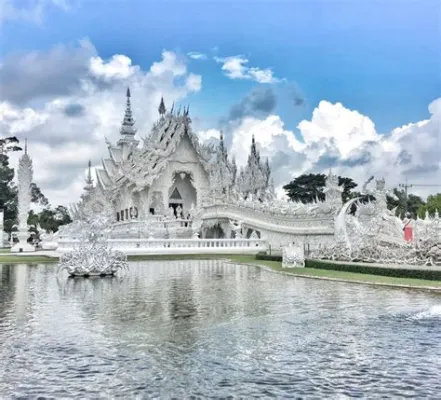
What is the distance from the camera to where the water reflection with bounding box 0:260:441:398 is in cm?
525

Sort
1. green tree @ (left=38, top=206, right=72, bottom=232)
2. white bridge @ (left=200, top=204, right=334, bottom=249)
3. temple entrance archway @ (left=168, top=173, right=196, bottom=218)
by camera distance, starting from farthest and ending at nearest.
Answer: green tree @ (left=38, top=206, right=72, bottom=232), temple entrance archway @ (left=168, top=173, right=196, bottom=218), white bridge @ (left=200, top=204, right=334, bottom=249)

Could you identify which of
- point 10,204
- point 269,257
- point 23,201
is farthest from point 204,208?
point 10,204

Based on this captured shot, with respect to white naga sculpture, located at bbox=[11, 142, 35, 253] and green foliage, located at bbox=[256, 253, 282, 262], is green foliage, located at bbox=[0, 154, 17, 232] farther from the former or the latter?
green foliage, located at bbox=[256, 253, 282, 262]

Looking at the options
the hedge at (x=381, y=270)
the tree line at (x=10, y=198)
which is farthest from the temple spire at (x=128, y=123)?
the hedge at (x=381, y=270)

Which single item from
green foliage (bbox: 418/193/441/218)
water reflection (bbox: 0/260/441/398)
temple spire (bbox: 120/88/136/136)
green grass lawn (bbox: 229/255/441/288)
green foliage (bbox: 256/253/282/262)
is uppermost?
temple spire (bbox: 120/88/136/136)

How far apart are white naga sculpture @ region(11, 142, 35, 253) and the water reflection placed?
70.6 feet

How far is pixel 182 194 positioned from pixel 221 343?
4627cm

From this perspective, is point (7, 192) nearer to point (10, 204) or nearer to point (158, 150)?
point (10, 204)

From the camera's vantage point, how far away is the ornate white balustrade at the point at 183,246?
28297 millimetres

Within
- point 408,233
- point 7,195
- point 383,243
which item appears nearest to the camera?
point 383,243

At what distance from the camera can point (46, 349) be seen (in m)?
6.74

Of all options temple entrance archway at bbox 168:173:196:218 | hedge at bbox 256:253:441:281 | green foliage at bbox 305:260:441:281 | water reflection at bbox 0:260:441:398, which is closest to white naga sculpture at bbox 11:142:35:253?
hedge at bbox 256:253:441:281

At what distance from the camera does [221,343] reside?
6.99 meters

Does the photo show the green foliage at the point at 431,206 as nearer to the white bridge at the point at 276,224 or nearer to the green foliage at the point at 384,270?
the white bridge at the point at 276,224
